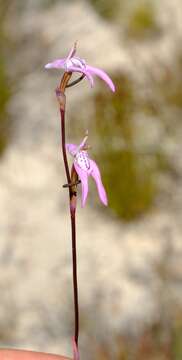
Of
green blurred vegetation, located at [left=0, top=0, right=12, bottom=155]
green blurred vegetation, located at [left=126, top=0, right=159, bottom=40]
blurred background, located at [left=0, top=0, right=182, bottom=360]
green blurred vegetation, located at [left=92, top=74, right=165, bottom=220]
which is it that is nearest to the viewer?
blurred background, located at [left=0, top=0, right=182, bottom=360]

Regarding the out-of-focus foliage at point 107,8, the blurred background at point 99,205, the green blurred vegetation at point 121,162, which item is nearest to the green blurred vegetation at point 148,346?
the blurred background at point 99,205

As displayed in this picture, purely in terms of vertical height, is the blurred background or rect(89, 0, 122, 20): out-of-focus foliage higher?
rect(89, 0, 122, 20): out-of-focus foliage

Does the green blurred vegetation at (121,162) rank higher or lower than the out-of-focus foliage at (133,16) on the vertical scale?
lower

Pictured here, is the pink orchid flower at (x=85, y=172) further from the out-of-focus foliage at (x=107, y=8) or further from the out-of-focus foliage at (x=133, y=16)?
the out-of-focus foliage at (x=107, y=8)

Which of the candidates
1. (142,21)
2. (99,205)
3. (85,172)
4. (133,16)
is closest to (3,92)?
(99,205)

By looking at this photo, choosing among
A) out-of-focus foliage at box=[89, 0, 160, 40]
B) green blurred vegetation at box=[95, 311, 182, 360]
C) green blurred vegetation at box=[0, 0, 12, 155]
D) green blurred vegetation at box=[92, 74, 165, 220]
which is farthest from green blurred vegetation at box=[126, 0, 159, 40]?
green blurred vegetation at box=[95, 311, 182, 360]

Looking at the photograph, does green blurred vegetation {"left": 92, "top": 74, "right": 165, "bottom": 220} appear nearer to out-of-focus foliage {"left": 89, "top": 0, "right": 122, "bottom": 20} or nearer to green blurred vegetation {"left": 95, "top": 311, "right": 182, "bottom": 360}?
green blurred vegetation {"left": 95, "top": 311, "right": 182, "bottom": 360}

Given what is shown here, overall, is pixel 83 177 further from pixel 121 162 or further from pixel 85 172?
pixel 121 162

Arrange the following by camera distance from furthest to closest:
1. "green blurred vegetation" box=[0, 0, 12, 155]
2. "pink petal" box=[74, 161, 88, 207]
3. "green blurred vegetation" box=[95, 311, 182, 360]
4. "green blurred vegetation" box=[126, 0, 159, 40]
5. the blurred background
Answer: "green blurred vegetation" box=[126, 0, 159, 40], "green blurred vegetation" box=[0, 0, 12, 155], the blurred background, "green blurred vegetation" box=[95, 311, 182, 360], "pink petal" box=[74, 161, 88, 207]

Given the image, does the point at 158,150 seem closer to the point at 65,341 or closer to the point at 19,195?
the point at 19,195

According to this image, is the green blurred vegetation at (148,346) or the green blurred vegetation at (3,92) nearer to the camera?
the green blurred vegetation at (148,346)
